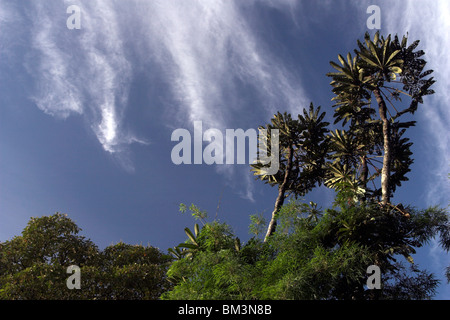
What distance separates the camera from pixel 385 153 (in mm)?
15133

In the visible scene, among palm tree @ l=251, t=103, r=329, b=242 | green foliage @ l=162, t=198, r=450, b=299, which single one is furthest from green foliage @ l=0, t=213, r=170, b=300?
palm tree @ l=251, t=103, r=329, b=242

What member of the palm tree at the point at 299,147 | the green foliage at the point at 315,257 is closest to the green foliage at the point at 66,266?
the green foliage at the point at 315,257

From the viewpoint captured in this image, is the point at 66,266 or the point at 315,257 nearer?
the point at 315,257

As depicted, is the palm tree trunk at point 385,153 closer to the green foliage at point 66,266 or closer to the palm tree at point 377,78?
the palm tree at point 377,78

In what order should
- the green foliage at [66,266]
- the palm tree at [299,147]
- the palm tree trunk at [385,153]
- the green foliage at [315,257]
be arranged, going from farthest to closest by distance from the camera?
1. the palm tree at [299,147]
2. the palm tree trunk at [385,153]
3. the green foliage at [66,266]
4. the green foliage at [315,257]

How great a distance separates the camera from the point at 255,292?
8.26m

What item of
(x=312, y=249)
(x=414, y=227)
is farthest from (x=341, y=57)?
(x=312, y=249)

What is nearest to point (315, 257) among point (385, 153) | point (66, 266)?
point (385, 153)

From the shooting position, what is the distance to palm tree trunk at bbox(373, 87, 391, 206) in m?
13.8

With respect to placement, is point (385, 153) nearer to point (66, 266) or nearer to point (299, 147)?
point (299, 147)

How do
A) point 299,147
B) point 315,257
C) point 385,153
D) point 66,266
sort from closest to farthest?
point 315,257, point 66,266, point 385,153, point 299,147

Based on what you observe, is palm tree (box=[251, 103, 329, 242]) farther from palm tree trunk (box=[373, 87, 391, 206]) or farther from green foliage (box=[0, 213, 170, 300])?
green foliage (box=[0, 213, 170, 300])

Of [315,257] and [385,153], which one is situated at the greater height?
[385,153]

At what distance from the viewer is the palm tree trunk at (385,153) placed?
45.2 feet
